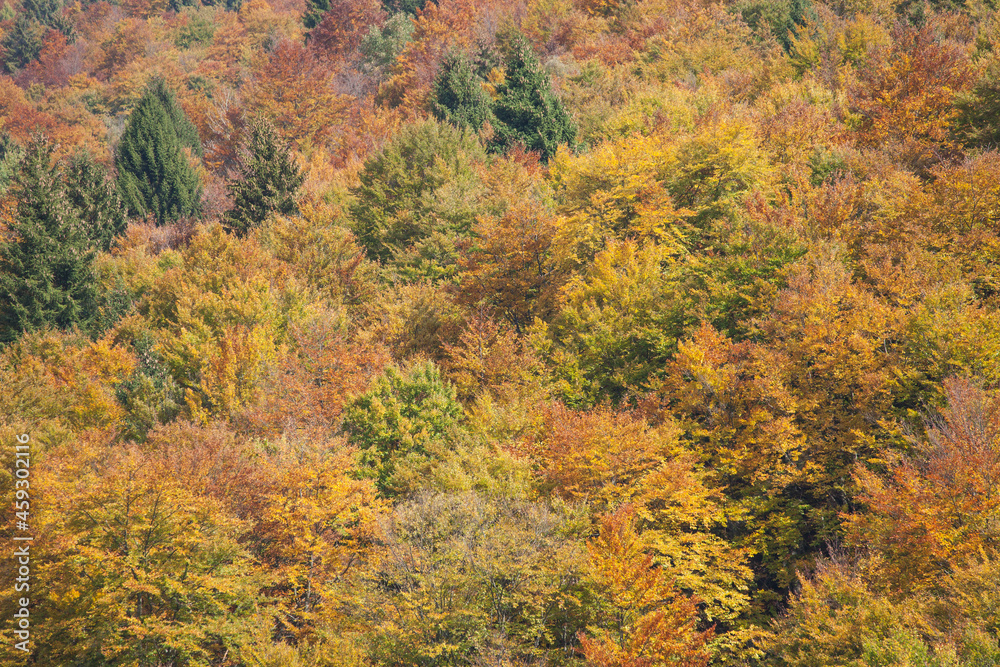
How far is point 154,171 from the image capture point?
70.6m

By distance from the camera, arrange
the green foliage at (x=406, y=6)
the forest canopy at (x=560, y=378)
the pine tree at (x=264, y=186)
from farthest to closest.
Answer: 1. the green foliage at (x=406, y=6)
2. the pine tree at (x=264, y=186)
3. the forest canopy at (x=560, y=378)

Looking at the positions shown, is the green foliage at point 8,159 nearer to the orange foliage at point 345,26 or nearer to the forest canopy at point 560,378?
the forest canopy at point 560,378

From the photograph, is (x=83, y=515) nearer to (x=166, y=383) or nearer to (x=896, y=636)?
(x=166, y=383)

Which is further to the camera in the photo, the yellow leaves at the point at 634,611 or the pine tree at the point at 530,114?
the pine tree at the point at 530,114

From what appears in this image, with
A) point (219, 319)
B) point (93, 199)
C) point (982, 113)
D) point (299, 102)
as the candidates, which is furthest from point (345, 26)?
point (982, 113)

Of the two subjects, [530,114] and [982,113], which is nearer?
[982,113]

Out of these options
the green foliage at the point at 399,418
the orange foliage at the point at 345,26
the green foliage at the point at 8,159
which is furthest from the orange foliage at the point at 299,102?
the green foliage at the point at 399,418

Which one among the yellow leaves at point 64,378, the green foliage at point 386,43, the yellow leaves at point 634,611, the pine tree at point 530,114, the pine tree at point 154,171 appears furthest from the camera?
the green foliage at point 386,43

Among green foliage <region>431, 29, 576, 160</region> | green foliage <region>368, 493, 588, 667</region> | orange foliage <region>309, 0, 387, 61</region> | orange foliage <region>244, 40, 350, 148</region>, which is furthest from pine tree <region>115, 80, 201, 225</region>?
green foliage <region>368, 493, 588, 667</region>

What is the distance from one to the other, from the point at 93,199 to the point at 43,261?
13.4 m

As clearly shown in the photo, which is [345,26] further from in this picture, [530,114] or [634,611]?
[634,611]

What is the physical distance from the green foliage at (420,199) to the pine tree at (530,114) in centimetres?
329

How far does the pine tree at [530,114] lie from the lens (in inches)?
2206

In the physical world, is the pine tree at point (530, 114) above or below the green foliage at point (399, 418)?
above
